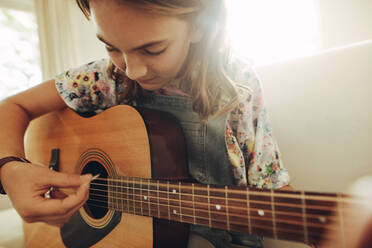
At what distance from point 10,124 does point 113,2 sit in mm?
583

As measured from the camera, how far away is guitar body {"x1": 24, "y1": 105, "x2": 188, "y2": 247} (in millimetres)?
542

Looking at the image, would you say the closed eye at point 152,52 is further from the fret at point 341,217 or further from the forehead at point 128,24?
the fret at point 341,217

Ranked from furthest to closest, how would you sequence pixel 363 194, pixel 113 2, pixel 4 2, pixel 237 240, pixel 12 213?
pixel 4 2 < pixel 12 213 < pixel 237 240 < pixel 113 2 < pixel 363 194

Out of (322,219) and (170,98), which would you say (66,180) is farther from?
(322,219)

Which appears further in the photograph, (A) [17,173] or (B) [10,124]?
(B) [10,124]

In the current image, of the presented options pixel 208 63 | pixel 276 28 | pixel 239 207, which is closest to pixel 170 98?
pixel 208 63

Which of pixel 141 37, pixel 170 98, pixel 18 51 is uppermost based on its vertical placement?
pixel 18 51

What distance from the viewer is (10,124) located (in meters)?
0.71

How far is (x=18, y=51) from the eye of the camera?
5.98 ft

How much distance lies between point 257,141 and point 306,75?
0.32 meters

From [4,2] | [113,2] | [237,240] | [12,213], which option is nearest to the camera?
[113,2]

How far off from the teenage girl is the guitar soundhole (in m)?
0.06

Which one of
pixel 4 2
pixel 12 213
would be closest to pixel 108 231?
pixel 12 213

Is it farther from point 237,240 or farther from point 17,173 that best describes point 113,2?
point 237,240
